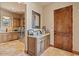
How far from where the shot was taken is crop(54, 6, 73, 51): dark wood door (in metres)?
2.25

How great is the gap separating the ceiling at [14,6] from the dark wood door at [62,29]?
0.75 metres

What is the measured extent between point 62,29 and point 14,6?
1161mm

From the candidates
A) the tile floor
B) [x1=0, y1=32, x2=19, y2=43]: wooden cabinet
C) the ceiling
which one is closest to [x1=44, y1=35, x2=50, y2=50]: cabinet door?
the tile floor

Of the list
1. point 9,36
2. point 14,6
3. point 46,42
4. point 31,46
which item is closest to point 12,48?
point 9,36

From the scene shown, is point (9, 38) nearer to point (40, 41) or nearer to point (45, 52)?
point (40, 41)

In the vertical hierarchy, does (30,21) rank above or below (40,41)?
above

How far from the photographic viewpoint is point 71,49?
2293mm

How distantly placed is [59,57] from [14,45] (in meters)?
0.97

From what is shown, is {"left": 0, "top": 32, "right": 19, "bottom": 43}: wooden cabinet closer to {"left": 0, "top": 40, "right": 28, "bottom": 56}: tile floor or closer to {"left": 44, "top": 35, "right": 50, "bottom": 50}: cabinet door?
{"left": 0, "top": 40, "right": 28, "bottom": 56}: tile floor

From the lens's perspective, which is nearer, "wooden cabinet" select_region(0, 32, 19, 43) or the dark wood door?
"wooden cabinet" select_region(0, 32, 19, 43)

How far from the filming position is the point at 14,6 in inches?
80.3

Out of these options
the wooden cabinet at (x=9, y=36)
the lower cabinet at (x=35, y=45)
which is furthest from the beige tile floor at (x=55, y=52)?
the wooden cabinet at (x=9, y=36)

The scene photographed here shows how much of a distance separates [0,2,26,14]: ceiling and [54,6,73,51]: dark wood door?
0.75 metres

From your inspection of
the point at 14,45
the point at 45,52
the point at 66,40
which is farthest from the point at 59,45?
the point at 14,45
